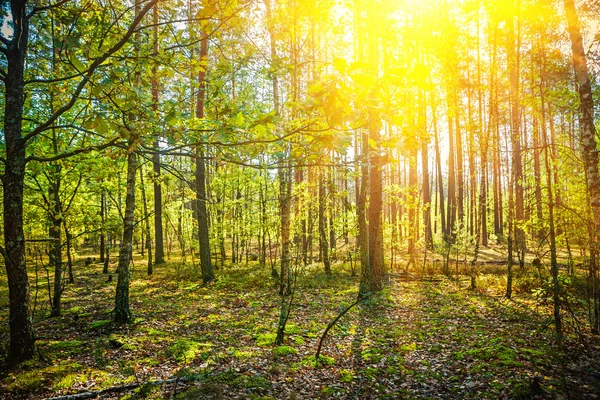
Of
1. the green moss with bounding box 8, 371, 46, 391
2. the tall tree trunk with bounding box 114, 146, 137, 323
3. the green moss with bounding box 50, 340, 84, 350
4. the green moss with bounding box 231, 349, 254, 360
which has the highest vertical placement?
the tall tree trunk with bounding box 114, 146, 137, 323

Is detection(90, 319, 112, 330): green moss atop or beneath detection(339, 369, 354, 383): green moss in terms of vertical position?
atop

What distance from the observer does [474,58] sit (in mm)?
16422

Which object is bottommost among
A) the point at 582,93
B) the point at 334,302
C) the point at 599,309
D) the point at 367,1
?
Answer: the point at 334,302

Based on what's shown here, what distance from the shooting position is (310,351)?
21.4ft

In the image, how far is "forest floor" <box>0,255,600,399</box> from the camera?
190 inches

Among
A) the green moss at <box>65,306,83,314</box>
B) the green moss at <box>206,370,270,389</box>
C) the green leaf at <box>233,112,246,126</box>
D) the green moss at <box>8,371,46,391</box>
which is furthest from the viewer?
the green moss at <box>65,306,83,314</box>

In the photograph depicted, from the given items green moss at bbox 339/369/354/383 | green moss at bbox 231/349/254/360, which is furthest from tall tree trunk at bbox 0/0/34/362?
green moss at bbox 339/369/354/383

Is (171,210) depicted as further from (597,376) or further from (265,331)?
(597,376)

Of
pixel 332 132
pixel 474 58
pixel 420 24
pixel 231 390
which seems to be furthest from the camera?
pixel 474 58

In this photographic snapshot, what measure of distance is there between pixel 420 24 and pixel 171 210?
21631 millimetres

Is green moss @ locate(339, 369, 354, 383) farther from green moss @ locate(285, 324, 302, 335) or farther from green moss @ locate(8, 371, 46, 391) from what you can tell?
green moss @ locate(8, 371, 46, 391)

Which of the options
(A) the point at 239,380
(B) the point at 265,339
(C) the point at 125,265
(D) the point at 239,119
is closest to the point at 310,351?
(B) the point at 265,339

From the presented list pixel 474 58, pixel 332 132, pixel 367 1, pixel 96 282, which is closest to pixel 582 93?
pixel 367 1

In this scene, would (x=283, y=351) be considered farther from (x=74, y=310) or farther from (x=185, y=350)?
(x=74, y=310)
